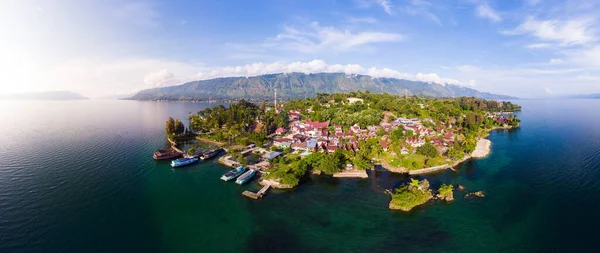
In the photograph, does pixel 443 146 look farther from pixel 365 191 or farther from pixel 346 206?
pixel 346 206

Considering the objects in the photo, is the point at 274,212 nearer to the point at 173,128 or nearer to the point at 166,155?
the point at 166,155

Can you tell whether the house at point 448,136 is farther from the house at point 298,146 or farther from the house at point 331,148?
the house at point 298,146

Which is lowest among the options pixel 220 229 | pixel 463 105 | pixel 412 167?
pixel 220 229

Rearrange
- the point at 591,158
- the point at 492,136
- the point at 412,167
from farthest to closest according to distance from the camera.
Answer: the point at 492,136, the point at 591,158, the point at 412,167

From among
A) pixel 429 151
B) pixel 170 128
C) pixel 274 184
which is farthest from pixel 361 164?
pixel 170 128

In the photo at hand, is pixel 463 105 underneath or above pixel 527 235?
above


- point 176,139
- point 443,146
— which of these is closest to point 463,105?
point 443,146

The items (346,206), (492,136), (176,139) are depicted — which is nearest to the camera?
(346,206)
